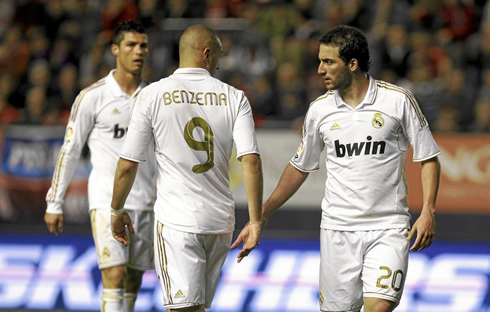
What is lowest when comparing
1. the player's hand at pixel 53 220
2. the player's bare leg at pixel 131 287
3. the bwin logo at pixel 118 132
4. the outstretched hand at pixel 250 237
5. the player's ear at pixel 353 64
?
the player's bare leg at pixel 131 287

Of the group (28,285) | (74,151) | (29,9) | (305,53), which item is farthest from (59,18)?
(74,151)

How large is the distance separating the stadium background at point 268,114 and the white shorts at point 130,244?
251 cm

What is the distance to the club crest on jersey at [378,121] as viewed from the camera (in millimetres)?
5375

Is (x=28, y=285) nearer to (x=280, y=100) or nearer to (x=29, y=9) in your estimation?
(x=280, y=100)

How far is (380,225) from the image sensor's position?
5.36 m

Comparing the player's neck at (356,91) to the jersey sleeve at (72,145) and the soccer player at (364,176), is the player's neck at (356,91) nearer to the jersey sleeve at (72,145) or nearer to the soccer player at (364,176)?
the soccer player at (364,176)

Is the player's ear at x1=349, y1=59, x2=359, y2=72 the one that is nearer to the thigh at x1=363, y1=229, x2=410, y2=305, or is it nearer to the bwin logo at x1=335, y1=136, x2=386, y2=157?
the bwin logo at x1=335, y1=136, x2=386, y2=157

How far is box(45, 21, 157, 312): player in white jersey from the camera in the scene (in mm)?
6453

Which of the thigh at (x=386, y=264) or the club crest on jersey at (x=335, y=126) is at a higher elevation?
the club crest on jersey at (x=335, y=126)

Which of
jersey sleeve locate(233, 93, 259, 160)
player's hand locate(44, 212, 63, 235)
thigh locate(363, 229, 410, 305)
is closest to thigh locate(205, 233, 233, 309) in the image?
jersey sleeve locate(233, 93, 259, 160)

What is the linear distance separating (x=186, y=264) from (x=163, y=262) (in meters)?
0.18

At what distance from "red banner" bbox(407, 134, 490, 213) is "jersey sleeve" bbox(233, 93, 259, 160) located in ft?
17.1

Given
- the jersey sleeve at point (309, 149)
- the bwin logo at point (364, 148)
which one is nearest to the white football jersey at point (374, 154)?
the bwin logo at point (364, 148)

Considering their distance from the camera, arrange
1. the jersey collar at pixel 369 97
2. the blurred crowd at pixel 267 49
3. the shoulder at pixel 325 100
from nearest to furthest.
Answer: the jersey collar at pixel 369 97 → the shoulder at pixel 325 100 → the blurred crowd at pixel 267 49
